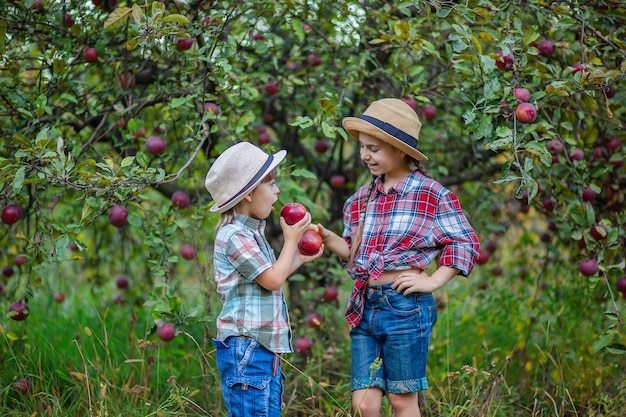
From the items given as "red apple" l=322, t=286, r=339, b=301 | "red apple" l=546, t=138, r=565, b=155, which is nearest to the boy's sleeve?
"red apple" l=322, t=286, r=339, b=301

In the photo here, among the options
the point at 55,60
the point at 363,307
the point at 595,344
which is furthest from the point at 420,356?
the point at 55,60

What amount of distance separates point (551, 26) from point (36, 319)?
9.87 feet

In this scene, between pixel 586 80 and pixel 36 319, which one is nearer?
pixel 586 80

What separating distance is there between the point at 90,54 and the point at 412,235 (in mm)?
1530

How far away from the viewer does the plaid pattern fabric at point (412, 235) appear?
7.71 feet

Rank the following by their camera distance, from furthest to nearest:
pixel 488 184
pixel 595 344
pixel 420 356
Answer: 1. pixel 488 184
2. pixel 595 344
3. pixel 420 356

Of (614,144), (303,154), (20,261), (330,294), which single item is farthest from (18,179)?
(614,144)

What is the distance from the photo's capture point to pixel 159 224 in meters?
2.80

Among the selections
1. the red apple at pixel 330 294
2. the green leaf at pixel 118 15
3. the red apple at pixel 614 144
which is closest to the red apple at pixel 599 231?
the red apple at pixel 614 144

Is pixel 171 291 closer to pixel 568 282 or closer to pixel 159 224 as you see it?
pixel 159 224

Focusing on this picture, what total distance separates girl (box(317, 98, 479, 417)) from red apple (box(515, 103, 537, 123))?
1.10 feet

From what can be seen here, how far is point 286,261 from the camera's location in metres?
2.15

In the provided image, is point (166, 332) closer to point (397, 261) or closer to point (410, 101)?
point (397, 261)

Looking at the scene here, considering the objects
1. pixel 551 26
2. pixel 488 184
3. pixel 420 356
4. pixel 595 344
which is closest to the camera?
pixel 420 356
